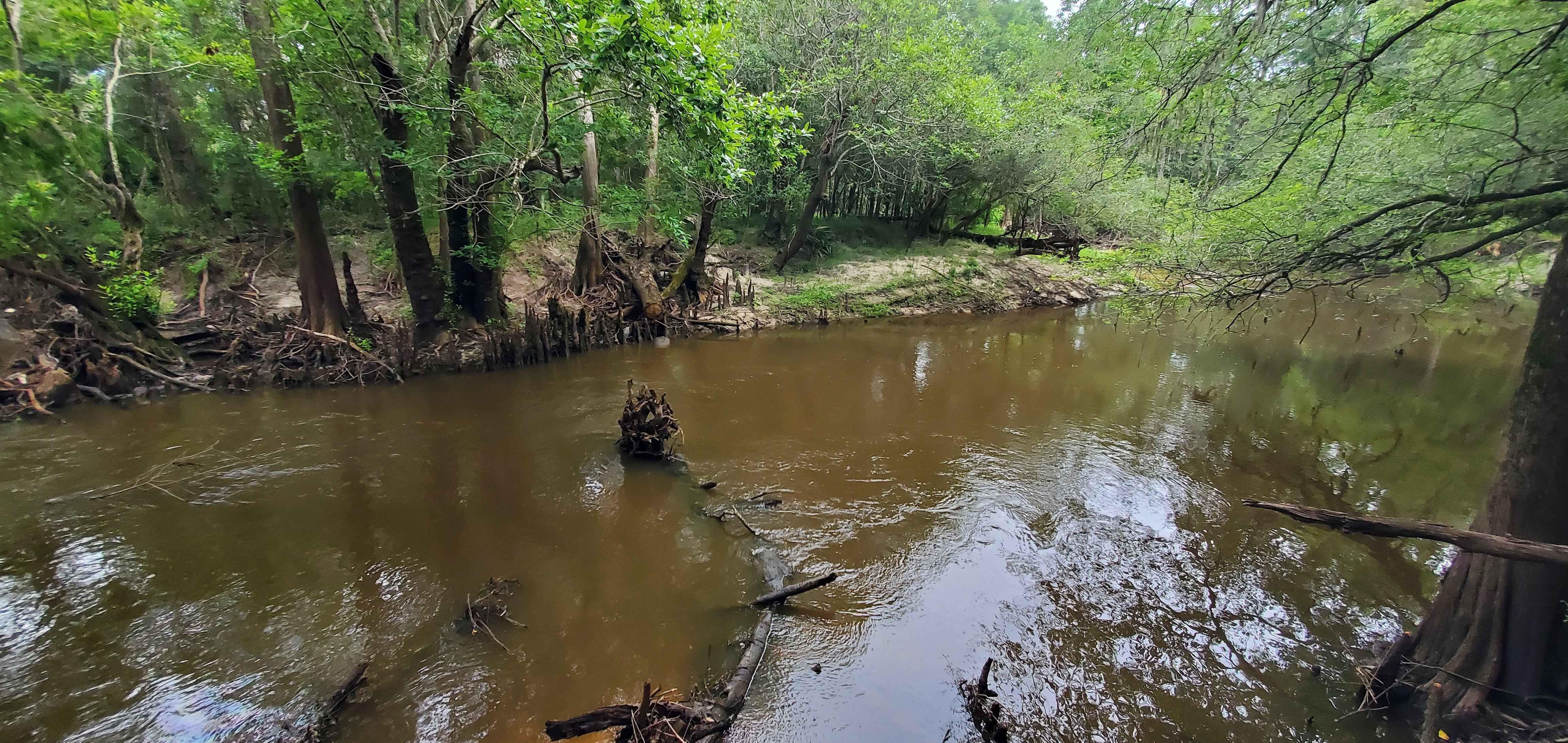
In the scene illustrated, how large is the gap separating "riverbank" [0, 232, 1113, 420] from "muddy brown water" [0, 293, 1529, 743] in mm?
798

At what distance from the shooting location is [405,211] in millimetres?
10078

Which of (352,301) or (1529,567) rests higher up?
(352,301)

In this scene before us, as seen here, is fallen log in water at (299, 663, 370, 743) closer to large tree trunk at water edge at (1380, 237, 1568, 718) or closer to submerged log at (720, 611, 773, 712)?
submerged log at (720, 611, 773, 712)

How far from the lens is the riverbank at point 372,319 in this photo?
9.05 metres

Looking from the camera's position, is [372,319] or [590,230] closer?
[372,319]

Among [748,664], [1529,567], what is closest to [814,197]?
[748,664]

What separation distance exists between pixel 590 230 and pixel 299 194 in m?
5.34

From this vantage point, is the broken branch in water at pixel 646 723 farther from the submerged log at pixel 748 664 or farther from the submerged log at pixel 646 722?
the submerged log at pixel 748 664

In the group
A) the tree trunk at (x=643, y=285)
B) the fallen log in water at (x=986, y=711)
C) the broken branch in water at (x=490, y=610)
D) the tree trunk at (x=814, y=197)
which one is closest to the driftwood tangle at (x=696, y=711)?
the broken branch in water at (x=490, y=610)

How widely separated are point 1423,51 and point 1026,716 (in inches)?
282

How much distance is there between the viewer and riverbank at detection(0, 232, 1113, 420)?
905 centimetres

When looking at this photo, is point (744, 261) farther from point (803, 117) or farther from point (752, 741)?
point (752, 741)

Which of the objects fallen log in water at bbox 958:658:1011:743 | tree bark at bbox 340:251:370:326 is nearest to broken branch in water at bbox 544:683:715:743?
fallen log in water at bbox 958:658:1011:743

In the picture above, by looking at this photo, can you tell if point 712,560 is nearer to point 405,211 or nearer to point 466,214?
point 405,211
